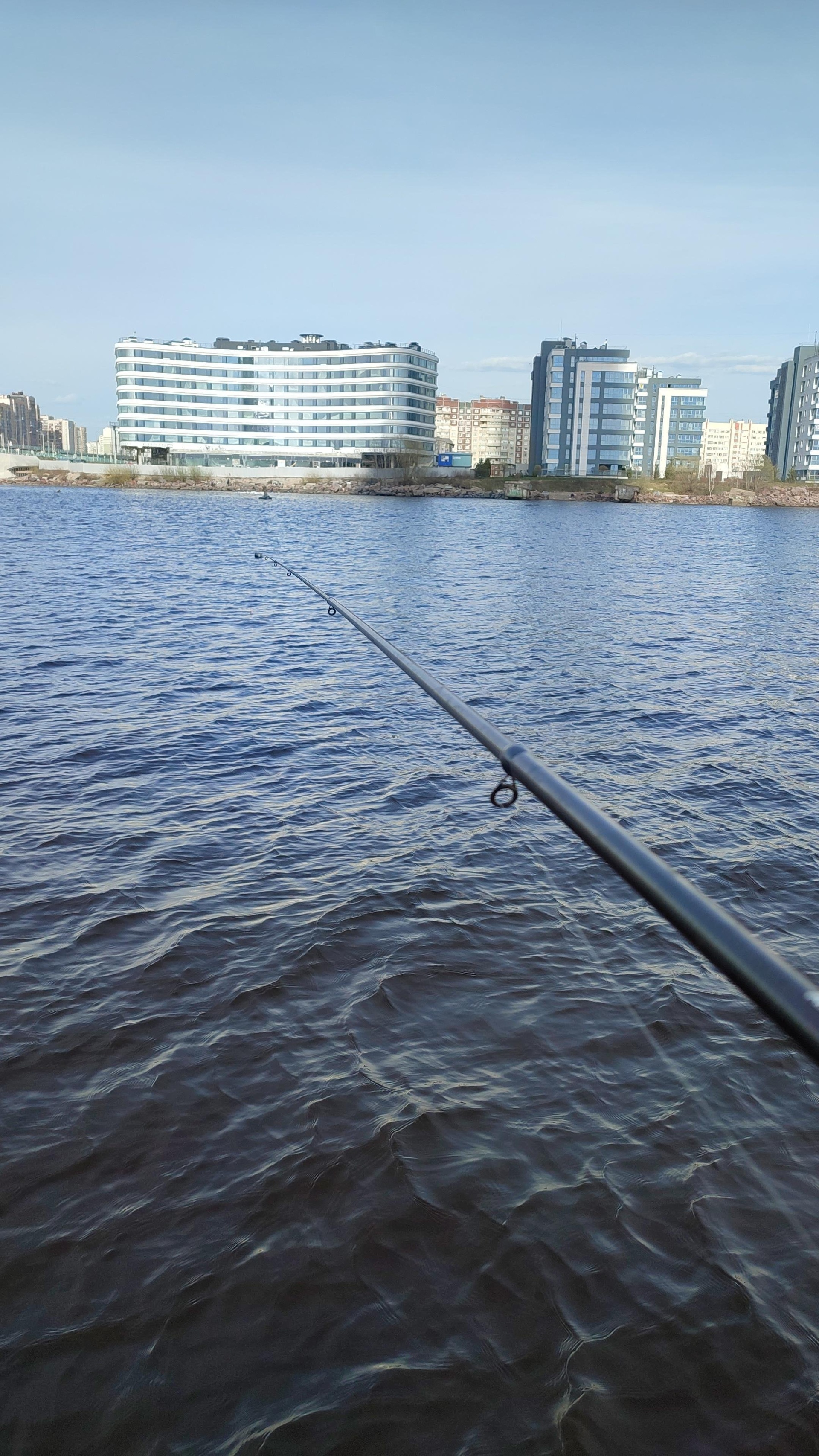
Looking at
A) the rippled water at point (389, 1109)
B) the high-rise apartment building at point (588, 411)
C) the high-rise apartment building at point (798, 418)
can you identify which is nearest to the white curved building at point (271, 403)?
the high-rise apartment building at point (588, 411)

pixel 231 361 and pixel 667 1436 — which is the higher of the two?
pixel 231 361

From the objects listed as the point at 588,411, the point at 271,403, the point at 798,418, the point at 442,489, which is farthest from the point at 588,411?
the point at 271,403

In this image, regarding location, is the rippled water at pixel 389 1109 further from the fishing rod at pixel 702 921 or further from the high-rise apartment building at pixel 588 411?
the high-rise apartment building at pixel 588 411

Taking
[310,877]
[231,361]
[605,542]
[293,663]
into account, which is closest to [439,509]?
[605,542]

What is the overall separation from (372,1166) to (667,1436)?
1.58 m

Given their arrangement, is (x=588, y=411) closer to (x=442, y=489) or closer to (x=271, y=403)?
(x=442, y=489)

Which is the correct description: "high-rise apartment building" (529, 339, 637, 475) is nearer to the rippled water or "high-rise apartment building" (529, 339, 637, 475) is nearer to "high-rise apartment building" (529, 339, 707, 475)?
"high-rise apartment building" (529, 339, 707, 475)

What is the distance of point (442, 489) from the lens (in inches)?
6442

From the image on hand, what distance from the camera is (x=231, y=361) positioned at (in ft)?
571

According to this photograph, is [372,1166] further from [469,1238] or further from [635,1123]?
[635,1123]

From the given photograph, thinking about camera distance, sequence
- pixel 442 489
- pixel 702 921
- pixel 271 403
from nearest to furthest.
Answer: pixel 702 921
pixel 442 489
pixel 271 403

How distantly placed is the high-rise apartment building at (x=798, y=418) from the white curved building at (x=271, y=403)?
61.3 metres

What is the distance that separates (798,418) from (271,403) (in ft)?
290

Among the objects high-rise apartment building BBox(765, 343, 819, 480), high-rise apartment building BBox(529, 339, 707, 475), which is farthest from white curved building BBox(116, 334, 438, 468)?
high-rise apartment building BBox(765, 343, 819, 480)
